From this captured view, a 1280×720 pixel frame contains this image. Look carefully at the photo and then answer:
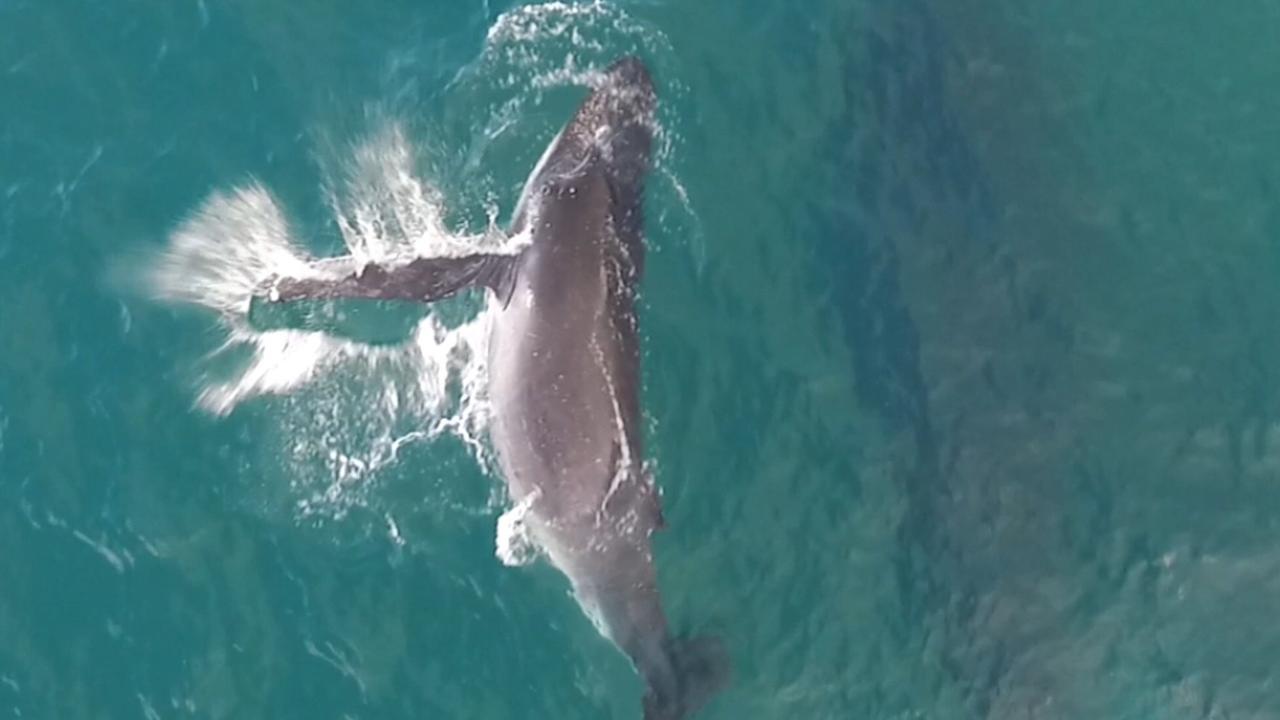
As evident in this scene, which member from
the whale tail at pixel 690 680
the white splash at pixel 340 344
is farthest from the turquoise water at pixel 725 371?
the whale tail at pixel 690 680

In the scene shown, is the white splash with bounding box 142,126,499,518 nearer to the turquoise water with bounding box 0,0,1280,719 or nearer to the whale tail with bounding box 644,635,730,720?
the turquoise water with bounding box 0,0,1280,719

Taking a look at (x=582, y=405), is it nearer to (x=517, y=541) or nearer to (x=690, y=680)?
(x=517, y=541)

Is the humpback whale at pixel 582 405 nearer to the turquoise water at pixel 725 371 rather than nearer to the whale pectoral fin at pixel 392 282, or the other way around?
the whale pectoral fin at pixel 392 282

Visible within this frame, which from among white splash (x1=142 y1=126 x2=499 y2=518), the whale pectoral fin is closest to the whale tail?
white splash (x1=142 y1=126 x2=499 y2=518)

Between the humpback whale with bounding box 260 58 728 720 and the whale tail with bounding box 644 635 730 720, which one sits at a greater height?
the humpback whale with bounding box 260 58 728 720

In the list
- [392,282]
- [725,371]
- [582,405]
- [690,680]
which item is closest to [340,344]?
[392,282]

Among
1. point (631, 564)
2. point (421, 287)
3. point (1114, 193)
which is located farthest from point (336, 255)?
point (1114, 193)
